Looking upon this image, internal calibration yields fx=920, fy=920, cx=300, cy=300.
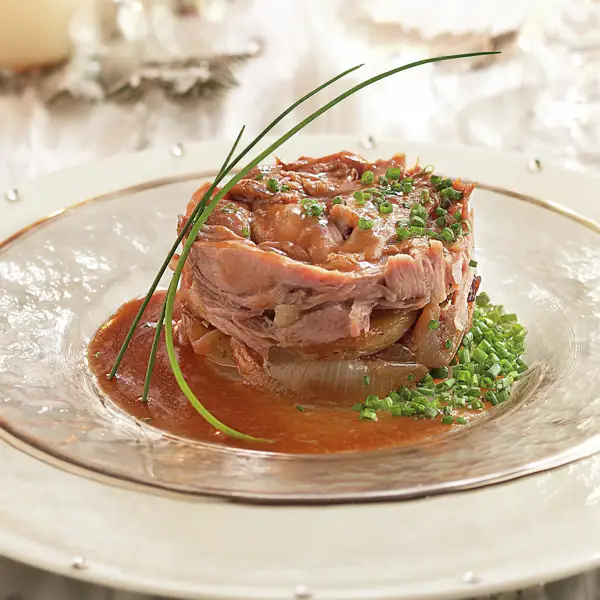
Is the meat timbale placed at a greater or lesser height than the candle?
lesser

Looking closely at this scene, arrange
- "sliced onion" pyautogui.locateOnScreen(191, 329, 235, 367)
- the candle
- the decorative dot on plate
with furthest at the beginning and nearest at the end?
the candle
the decorative dot on plate
"sliced onion" pyautogui.locateOnScreen(191, 329, 235, 367)

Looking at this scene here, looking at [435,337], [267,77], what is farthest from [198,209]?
[267,77]

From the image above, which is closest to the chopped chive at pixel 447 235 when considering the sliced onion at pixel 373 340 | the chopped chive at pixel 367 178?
the sliced onion at pixel 373 340

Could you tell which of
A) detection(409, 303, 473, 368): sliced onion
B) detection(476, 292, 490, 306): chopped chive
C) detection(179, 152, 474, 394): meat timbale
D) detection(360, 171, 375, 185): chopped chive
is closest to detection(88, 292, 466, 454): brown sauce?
detection(179, 152, 474, 394): meat timbale

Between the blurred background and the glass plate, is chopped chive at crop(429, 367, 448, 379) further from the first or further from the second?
the blurred background

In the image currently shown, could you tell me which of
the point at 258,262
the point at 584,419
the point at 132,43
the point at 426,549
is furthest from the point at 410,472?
the point at 132,43

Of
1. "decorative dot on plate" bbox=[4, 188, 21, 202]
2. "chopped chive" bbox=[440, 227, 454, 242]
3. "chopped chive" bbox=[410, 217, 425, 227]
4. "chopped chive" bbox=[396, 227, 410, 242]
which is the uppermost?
"decorative dot on plate" bbox=[4, 188, 21, 202]

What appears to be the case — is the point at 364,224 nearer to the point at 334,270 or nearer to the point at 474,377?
the point at 334,270
